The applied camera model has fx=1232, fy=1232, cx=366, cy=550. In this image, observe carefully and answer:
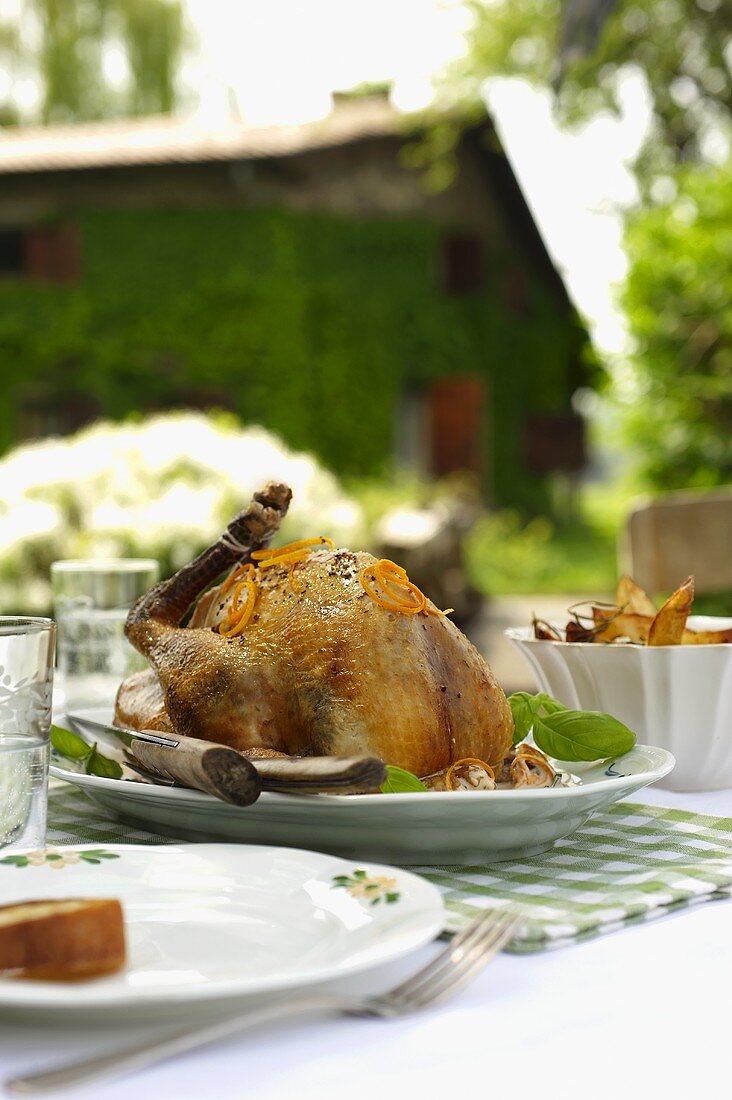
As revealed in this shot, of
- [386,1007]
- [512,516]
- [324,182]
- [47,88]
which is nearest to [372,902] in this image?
[386,1007]

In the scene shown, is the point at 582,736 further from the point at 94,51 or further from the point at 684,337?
the point at 94,51

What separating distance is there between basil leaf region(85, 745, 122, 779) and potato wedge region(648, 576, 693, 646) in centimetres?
69

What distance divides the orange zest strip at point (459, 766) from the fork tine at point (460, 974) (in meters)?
0.32

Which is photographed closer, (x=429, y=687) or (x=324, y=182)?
(x=429, y=687)

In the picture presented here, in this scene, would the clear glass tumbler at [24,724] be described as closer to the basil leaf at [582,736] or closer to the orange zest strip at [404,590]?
the orange zest strip at [404,590]

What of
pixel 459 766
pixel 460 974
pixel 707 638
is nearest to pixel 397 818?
pixel 459 766

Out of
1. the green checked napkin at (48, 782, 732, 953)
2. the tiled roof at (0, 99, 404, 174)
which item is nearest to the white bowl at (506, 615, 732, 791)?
the green checked napkin at (48, 782, 732, 953)

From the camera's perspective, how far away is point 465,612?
12695 mm

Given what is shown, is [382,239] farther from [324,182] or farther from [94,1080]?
[94,1080]

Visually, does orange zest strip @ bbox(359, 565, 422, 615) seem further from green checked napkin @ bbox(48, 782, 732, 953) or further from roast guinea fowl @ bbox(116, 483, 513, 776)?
green checked napkin @ bbox(48, 782, 732, 953)

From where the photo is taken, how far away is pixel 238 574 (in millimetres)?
1556

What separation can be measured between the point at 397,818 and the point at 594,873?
0.21 m

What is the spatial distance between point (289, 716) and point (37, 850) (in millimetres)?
328

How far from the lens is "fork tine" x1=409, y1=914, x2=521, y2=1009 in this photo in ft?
2.94
